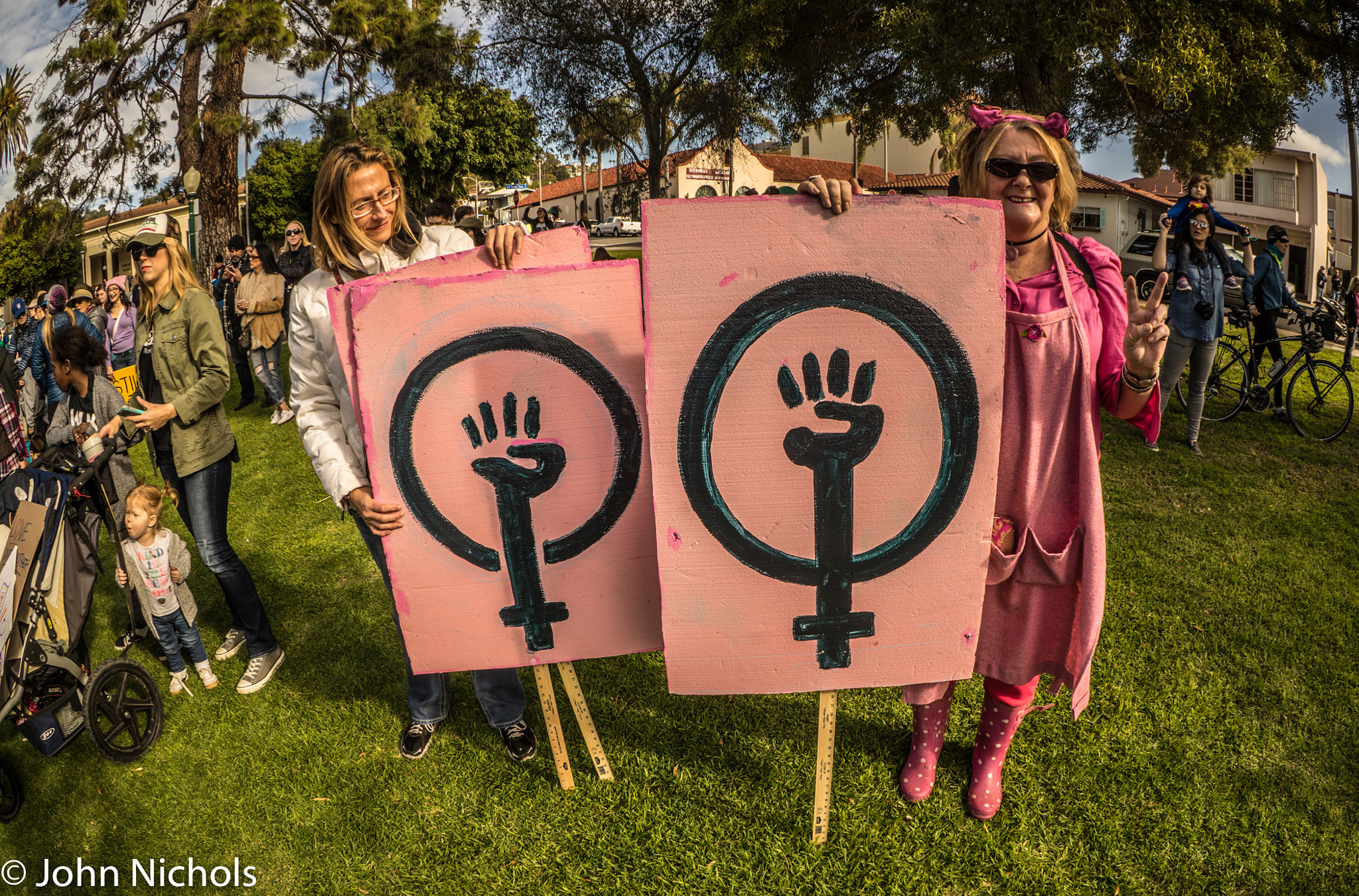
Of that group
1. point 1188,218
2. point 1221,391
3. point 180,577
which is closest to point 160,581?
point 180,577

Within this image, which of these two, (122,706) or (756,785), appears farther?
(122,706)

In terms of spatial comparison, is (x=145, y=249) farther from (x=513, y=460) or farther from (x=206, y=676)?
(x=513, y=460)

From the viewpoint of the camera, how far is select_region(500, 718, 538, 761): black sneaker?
9.75 ft

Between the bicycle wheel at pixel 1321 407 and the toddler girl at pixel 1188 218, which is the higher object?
the toddler girl at pixel 1188 218

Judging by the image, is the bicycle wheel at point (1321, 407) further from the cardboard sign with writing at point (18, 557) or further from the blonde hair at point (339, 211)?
the cardboard sign with writing at point (18, 557)

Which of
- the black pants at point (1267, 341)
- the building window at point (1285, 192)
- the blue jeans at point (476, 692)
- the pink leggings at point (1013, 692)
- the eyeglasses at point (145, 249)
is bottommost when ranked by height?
the blue jeans at point (476, 692)

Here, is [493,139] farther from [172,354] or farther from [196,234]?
[172,354]

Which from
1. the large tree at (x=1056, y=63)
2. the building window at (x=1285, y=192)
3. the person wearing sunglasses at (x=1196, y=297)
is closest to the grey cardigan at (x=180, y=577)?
the person wearing sunglasses at (x=1196, y=297)

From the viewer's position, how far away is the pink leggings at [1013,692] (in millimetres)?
2514

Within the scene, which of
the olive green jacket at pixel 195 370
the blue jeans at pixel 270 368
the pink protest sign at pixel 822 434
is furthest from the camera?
the blue jeans at pixel 270 368

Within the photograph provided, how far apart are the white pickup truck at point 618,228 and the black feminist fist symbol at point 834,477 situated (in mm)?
38028

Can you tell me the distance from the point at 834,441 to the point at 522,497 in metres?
0.92

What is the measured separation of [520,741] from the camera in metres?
2.99

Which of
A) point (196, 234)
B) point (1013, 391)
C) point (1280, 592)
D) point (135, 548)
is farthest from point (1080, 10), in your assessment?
point (196, 234)
